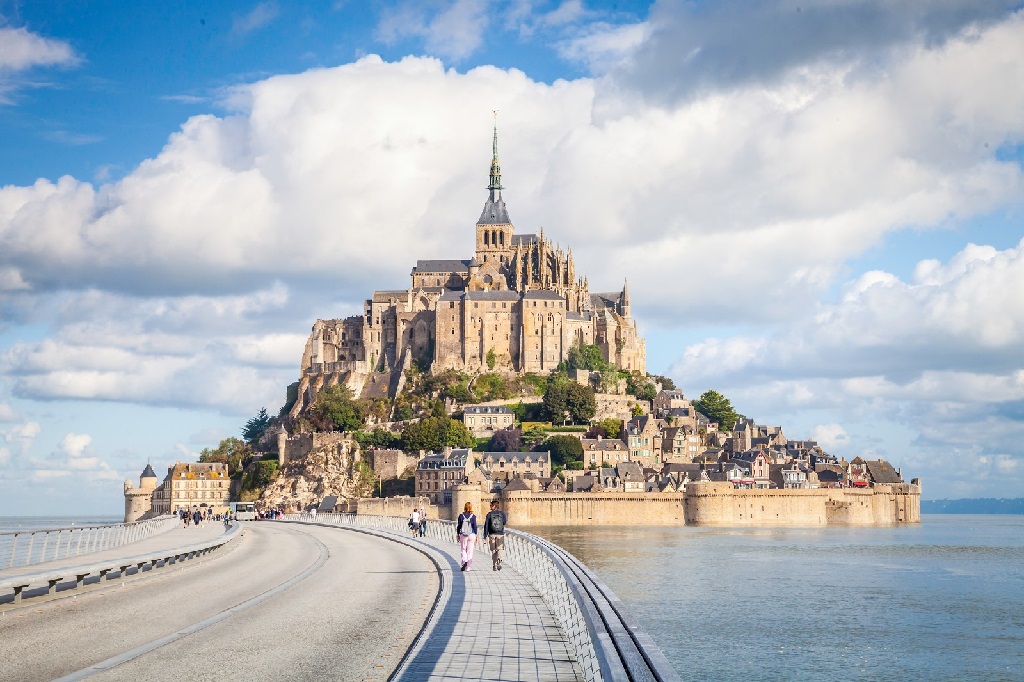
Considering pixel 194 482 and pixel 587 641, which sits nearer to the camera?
pixel 587 641

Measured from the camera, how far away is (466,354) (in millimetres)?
133500

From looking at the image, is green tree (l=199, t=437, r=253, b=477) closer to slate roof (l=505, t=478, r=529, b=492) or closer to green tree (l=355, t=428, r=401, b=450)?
green tree (l=355, t=428, r=401, b=450)

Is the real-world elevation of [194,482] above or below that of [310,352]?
below

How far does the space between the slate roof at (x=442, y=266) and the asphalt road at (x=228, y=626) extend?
389 feet

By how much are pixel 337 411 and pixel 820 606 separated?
87.8 meters

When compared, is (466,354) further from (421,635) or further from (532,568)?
(421,635)

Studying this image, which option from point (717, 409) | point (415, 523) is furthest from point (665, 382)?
point (415, 523)

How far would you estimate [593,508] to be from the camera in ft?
371

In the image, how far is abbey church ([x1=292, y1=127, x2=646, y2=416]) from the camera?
134 m

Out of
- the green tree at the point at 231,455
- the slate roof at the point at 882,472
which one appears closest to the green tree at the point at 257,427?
the green tree at the point at 231,455

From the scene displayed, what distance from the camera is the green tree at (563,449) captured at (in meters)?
121

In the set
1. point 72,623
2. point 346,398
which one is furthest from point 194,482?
point 72,623

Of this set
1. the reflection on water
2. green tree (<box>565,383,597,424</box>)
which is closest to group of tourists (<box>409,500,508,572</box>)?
the reflection on water

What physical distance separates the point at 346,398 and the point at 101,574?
339 feet
